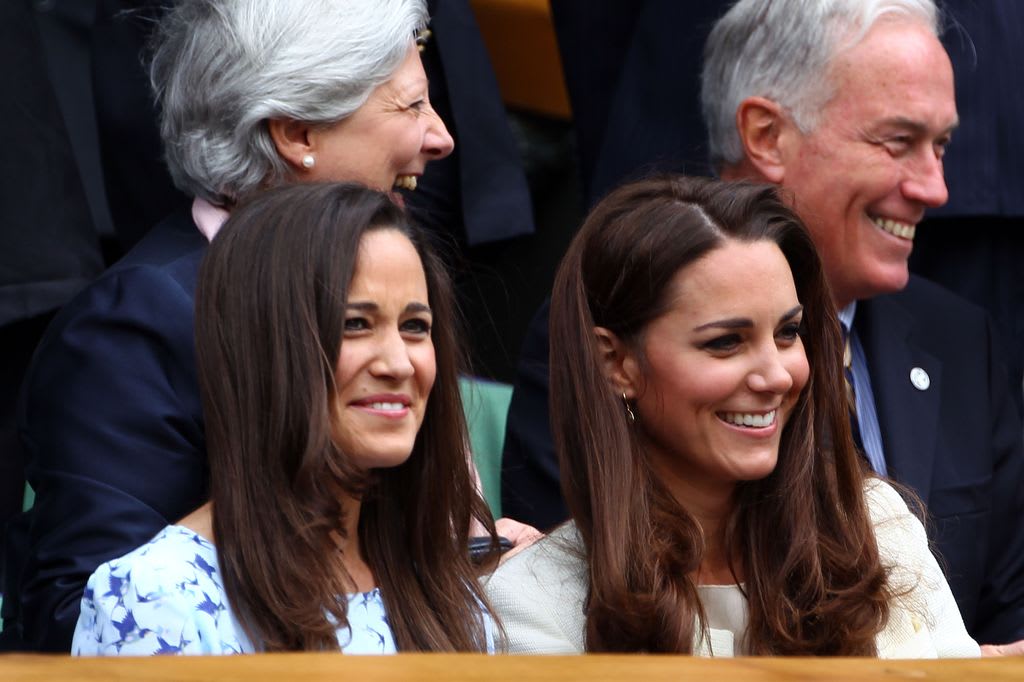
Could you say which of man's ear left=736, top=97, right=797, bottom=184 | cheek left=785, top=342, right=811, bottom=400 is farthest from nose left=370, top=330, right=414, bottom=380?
man's ear left=736, top=97, right=797, bottom=184

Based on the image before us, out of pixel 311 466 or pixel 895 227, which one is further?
pixel 895 227

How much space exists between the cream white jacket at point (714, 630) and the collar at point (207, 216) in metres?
0.77

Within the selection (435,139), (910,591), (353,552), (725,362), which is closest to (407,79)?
(435,139)

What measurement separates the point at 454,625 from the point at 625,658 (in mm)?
1120

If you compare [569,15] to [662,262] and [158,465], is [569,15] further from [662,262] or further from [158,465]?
[158,465]

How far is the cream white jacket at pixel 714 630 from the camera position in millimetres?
2572

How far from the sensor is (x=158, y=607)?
7.23ft

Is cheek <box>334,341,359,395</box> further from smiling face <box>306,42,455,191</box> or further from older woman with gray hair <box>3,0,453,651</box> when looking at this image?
smiling face <box>306,42,455,191</box>

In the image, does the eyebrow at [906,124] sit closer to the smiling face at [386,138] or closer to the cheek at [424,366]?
the smiling face at [386,138]

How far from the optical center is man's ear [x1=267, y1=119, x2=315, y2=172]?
3.04 m

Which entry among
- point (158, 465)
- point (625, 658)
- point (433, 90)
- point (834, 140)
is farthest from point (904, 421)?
point (625, 658)

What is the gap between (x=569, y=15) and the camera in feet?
13.4

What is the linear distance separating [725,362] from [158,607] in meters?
0.91

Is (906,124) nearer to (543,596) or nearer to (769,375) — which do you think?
(769,375)
